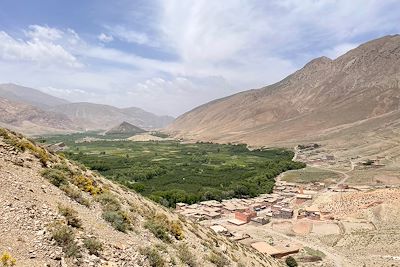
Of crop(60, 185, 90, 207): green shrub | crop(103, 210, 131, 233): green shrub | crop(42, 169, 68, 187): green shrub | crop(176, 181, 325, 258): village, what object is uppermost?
crop(42, 169, 68, 187): green shrub

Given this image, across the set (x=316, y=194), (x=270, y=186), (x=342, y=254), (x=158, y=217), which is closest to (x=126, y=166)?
(x=270, y=186)

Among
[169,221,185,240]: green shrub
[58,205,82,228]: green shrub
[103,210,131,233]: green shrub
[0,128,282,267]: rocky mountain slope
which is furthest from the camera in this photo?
[169,221,185,240]: green shrub

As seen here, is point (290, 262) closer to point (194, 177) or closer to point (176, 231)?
point (176, 231)

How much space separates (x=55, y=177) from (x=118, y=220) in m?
3.22

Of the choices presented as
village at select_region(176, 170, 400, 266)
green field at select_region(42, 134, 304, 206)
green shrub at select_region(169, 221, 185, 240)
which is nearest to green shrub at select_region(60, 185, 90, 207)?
green shrub at select_region(169, 221, 185, 240)

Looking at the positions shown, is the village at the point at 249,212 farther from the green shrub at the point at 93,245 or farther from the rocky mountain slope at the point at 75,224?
the green shrub at the point at 93,245

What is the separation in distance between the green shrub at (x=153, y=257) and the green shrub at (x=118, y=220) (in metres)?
1.47

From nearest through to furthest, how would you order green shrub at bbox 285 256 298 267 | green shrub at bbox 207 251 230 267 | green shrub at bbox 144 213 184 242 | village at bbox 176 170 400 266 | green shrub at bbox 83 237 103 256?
green shrub at bbox 83 237 103 256
green shrub at bbox 144 213 184 242
green shrub at bbox 207 251 230 267
green shrub at bbox 285 256 298 267
village at bbox 176 170 400 266

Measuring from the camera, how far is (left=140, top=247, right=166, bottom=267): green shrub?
1311cm

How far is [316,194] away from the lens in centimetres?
7600

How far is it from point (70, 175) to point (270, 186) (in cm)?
7032

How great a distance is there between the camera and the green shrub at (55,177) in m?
15.5

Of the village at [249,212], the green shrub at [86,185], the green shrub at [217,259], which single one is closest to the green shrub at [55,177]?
the green shrub at [86,185]

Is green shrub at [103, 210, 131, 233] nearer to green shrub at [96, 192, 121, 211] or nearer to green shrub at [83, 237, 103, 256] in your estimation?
green shrub at [96, 192, 121, 211]
